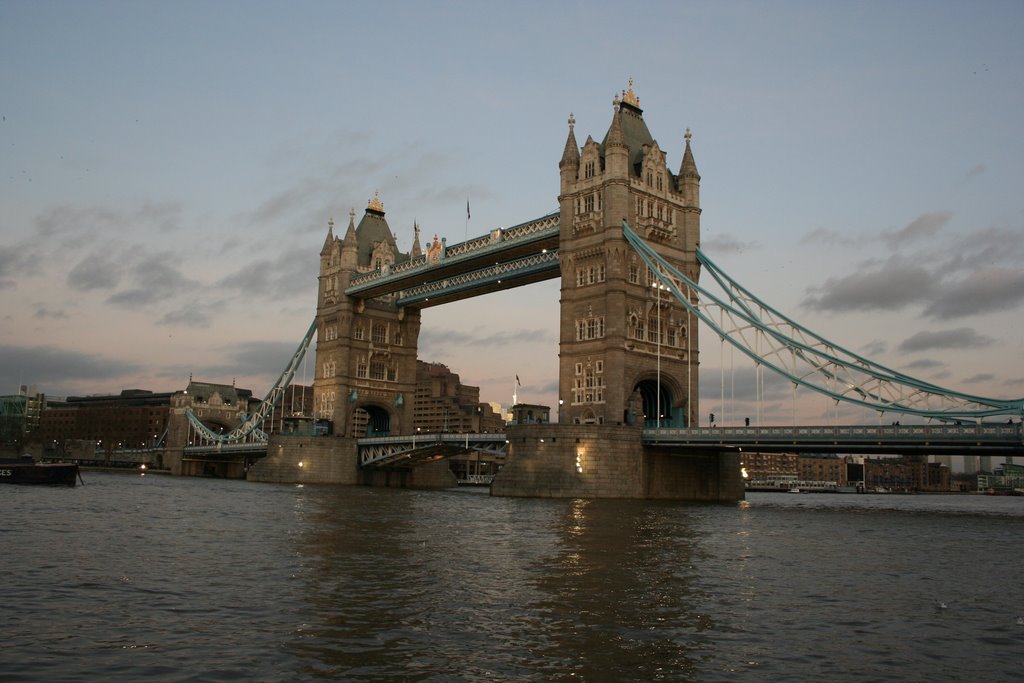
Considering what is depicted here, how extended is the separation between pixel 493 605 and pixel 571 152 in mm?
62450

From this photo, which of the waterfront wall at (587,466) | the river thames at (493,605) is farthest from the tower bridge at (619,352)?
the river thames at (493,605)

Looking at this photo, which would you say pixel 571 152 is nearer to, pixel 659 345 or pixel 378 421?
pixel 659 345

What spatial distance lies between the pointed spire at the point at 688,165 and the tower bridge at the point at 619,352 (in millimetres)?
221

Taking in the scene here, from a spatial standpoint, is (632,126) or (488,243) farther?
(488,243)

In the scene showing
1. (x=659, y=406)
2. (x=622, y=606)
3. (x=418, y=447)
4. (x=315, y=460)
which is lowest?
(x=622, y=606)

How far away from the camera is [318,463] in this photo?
97062 millimetres

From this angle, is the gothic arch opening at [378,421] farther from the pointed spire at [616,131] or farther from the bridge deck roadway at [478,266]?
the pointed spire at [616,131]

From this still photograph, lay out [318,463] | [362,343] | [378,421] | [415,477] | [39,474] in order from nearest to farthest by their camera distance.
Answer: [39,474]
[318,463]
[415,477]
[362,343]
[378,421]

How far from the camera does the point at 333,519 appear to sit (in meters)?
43.0

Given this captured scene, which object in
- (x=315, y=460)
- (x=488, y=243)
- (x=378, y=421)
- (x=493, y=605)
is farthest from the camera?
(x=378, y=421)

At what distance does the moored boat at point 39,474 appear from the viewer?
75438 millimetres

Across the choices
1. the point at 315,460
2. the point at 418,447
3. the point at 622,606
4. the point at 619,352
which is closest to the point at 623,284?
the point at 619,352

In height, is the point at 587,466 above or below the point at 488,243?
below

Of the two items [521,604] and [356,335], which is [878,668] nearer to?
[521,604]
